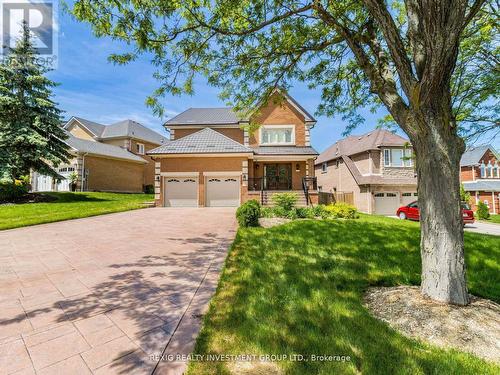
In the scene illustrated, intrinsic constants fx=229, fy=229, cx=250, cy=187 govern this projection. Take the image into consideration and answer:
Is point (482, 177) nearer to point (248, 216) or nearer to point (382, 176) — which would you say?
point (382, 176)

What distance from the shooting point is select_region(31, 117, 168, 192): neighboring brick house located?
20.9 metres

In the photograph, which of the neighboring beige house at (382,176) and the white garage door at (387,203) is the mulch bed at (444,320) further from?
the white garage door at (387,203)

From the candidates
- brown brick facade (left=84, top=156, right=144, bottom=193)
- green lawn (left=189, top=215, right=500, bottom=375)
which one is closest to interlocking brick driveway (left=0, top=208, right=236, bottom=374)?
green lawn (left=189, top=215, right=500, bottom=375)

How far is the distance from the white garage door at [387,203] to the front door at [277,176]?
9.14 m

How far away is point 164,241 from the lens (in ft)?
22.8

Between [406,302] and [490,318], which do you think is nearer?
[490,318]

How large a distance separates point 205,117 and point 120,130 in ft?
43.3

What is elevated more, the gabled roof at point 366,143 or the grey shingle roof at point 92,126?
the grey shingle roof at point 92,126

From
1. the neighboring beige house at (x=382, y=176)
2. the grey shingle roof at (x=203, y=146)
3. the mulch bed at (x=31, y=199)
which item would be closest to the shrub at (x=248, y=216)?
the grey shingle roof at (x=203, y=146)

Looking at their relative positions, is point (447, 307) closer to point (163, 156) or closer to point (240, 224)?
point (240, 224)

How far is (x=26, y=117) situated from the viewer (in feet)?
50.6

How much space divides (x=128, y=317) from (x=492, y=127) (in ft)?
36.2

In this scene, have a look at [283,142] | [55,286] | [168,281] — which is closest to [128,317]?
[168,281]

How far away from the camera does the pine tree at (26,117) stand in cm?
1458
